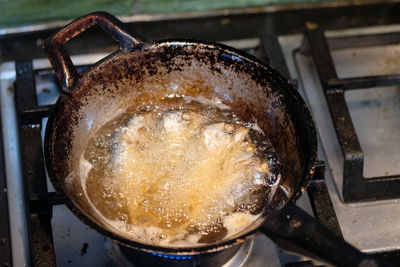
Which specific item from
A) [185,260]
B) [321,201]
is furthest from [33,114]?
[321,201]

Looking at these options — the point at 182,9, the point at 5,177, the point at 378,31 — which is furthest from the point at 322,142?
the point at 5,177

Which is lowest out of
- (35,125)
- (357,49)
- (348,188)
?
(348,188)

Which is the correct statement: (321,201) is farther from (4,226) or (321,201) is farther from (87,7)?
(87,7)

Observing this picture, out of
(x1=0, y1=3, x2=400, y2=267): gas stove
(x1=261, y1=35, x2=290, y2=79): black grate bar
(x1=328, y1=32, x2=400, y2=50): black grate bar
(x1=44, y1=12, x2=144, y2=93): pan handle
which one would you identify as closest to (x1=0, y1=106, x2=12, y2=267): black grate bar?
(x1=0, y1=3, x2=400, y2=267): gas stove

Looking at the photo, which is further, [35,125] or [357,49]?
[357,49]

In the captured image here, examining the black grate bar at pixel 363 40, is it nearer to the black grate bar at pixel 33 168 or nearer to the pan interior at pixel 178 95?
the pan interior at pixel 178 95

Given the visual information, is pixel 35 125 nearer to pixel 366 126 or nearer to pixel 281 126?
pixel 281 126
